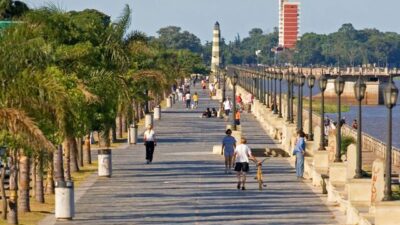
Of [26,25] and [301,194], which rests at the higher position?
[26,25]

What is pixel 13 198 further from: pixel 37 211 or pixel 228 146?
pixel 228 146

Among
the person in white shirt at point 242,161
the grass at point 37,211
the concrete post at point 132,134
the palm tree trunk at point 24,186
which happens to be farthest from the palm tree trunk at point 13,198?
the concrete post at point 132,134

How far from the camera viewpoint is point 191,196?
36.1 meters

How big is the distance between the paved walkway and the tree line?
4.45ft

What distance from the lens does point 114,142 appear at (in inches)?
2527

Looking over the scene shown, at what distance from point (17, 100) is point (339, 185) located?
9.70 m

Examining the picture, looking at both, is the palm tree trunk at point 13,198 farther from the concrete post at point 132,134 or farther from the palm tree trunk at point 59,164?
the concrete post at point 132,134

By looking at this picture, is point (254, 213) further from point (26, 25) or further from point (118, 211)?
point (26, 25)

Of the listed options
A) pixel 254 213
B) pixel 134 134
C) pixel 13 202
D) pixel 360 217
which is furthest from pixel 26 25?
pixel 134 134

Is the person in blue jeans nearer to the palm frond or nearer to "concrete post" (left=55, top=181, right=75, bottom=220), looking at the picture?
"concrete post" (left=55, top=181, right=75, bottom=220)

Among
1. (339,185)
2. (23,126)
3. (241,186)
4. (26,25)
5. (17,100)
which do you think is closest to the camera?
(23,126)

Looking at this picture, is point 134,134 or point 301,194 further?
point 134,134

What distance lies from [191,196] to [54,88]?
942cm

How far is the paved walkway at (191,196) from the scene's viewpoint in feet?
102
